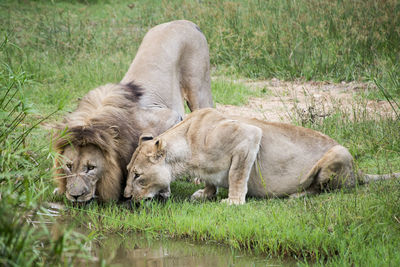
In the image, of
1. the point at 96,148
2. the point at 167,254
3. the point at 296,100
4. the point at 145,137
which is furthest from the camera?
→ the point at 296,100

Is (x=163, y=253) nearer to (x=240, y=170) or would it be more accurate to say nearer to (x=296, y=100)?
(x=240, y=170)

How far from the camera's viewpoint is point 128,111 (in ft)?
18.6

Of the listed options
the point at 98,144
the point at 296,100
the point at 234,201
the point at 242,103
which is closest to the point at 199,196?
the point at 234,201

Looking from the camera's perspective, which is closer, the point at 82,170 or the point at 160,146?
the point at 82,170

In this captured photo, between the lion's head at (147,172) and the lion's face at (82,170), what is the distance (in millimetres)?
298

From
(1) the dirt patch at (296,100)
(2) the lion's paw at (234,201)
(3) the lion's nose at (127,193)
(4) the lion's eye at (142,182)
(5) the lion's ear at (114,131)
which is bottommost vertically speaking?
(1) the dirt patch at (296,100)

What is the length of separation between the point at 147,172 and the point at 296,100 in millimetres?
3801

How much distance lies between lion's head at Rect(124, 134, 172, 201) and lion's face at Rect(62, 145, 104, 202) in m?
0.30

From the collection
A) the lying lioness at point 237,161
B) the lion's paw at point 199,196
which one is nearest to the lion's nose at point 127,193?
the lying lioness at point 237,161

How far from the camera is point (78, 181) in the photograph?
16.2 feet

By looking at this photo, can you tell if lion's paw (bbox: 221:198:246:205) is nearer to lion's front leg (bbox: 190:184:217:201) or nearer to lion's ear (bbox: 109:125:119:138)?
lion's front leg (bbox: 190:184:217:201)

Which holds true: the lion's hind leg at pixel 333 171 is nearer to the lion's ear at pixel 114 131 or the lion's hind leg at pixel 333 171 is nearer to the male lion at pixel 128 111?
the male lion at pixel 128 111

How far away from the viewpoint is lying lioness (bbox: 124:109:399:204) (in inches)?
205

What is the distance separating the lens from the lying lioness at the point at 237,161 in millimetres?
5219
